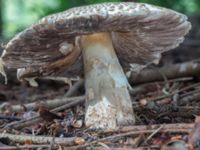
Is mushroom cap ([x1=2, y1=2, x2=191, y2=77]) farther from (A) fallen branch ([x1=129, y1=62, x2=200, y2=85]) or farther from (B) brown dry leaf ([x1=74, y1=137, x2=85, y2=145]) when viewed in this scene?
(A) fallen branch ([x1=129, y1=62, x2=200, y2=85])

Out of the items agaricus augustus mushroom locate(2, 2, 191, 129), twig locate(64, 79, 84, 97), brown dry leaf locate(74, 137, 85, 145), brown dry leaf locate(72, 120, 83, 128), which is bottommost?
brown dry leaf locate(74, 137, 85, 145)

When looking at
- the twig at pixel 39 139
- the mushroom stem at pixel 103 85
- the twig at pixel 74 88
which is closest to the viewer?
the twig at pixel 39 139

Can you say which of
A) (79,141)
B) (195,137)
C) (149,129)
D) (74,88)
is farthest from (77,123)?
(74,88)

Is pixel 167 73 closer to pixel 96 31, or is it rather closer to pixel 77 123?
pixel 77 123

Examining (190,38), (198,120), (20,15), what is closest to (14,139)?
(198,120)

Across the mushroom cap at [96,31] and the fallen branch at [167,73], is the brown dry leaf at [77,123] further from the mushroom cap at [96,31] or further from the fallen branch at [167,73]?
the fallen branch at [167,73]

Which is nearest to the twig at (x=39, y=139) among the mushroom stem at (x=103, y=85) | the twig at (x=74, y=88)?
the mushroom stem at (x=103, y=85)

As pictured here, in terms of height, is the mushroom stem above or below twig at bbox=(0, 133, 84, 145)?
above

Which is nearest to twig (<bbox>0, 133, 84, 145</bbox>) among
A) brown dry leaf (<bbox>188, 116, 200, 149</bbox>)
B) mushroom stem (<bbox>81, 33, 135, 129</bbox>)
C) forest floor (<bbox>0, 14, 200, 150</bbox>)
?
forest floor (<bbox>0, 14, 200, 150</bbox>)
